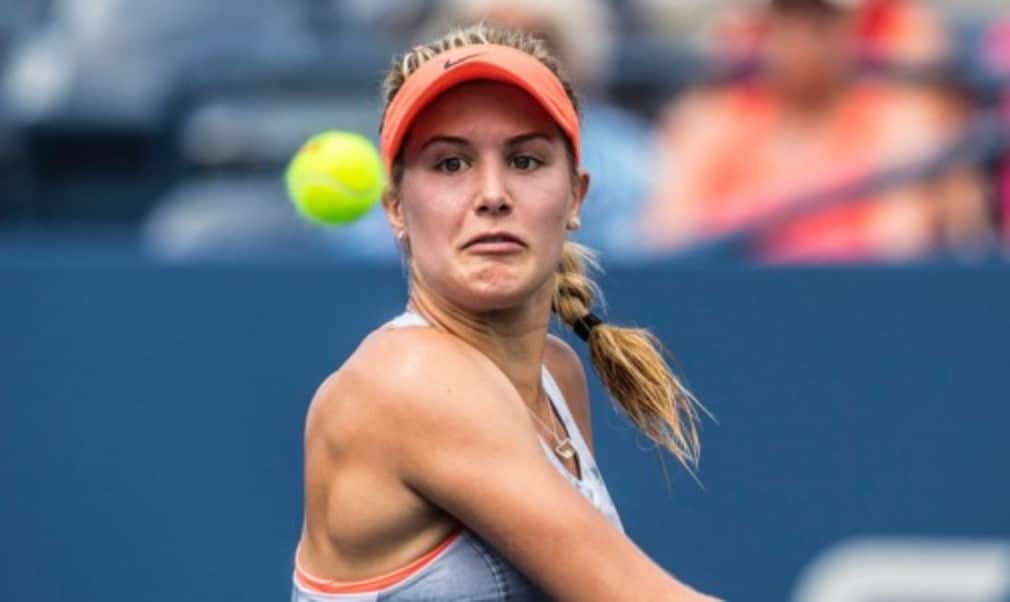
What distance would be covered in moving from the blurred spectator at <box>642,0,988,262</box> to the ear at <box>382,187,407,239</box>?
2.75 m

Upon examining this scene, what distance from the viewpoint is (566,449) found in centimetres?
270

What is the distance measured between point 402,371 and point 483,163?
278 mm

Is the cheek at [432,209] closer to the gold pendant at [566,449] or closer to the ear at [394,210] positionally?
the ear at [394,210]

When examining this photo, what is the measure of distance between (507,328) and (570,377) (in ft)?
1.44

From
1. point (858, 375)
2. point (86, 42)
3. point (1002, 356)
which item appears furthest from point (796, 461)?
point (86, 42)

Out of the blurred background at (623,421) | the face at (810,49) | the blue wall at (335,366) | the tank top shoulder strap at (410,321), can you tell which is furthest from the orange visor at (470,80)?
the face at (810,49)

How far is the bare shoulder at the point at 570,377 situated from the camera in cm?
300

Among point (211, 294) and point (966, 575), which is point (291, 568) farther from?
point (966, 575)

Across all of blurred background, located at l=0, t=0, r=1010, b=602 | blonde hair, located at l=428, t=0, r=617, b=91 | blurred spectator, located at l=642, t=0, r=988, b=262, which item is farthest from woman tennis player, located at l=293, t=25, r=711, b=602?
blurred spectator, located at l=642, t=0, r=988, b=262

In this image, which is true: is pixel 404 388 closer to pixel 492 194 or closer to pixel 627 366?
pixel 492 194

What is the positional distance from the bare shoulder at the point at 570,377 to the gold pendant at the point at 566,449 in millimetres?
255

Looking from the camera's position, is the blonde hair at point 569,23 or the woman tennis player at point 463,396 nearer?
the woman tennis player at point 463,396

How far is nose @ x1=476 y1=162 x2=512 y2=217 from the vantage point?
246cm

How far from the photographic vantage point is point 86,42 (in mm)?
6074
